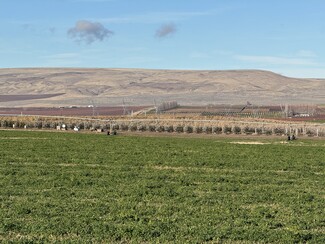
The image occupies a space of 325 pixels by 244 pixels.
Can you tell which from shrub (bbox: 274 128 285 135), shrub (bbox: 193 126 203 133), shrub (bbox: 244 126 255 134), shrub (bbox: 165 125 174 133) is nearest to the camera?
shrub (bbox: 274 128 285 135)

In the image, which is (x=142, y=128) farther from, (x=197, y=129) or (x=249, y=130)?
(x=249, y=130)

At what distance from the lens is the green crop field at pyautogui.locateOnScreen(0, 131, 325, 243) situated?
35.8ft

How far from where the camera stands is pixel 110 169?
820 inches

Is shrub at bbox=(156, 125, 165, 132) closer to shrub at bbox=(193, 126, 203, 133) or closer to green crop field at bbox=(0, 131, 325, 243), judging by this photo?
shrub at bbox=(193, 126, 203, 133)

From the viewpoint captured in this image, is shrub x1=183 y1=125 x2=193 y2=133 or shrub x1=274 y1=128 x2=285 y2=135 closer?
shrub x1=274 y1=128 x2=285 y2=135

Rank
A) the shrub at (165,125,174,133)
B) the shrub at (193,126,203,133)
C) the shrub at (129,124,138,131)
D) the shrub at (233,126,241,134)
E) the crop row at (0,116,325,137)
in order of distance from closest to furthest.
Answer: the crop row at (0,116,325,137), the shrub at (233,126,241,134), the shrub at (193,126,203,133), the shrub at (165,125,174,133), the shrub at (129,124,138,131)

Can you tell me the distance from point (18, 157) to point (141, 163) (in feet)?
17.0

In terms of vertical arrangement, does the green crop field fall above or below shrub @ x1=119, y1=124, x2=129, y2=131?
above

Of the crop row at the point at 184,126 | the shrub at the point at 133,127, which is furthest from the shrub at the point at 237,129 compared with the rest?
the shrub at the point at 133,127

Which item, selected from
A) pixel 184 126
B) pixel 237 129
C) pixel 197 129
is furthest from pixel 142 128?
pixel 237 129

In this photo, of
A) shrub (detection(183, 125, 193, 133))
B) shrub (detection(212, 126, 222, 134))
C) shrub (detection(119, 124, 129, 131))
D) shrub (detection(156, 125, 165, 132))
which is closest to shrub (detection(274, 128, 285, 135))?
shrub (detection(212, 126, 222, 134))

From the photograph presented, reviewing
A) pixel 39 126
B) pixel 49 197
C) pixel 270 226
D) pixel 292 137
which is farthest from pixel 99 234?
pixel 39 126

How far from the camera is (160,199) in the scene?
14.5 meters

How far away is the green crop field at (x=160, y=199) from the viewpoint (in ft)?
35.8
